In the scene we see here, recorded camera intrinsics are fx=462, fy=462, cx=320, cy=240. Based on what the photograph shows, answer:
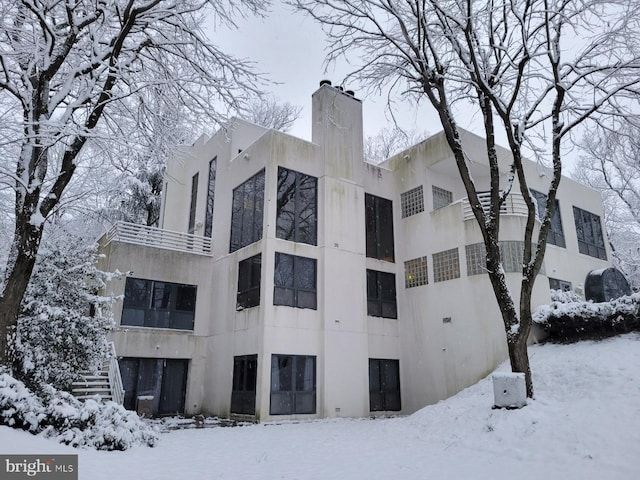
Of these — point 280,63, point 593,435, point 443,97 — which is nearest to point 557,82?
point 443,97

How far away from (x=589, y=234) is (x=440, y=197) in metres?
6.92

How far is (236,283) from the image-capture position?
15430mm

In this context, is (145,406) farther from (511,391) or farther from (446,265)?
(446,265)

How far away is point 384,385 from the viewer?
15750 mm

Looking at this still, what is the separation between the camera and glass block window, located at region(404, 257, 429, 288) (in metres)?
16.7

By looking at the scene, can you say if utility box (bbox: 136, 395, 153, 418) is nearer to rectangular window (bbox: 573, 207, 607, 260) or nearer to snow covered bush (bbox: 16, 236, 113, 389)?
snow covered bush (bbox: 16, 236, 113, 389)

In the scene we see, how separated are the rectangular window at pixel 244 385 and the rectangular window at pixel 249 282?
1686 mm

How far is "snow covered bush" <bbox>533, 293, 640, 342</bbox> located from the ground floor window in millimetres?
11584

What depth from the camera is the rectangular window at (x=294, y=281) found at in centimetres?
1411

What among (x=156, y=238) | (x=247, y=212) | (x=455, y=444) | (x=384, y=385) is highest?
(x=247, y=212)

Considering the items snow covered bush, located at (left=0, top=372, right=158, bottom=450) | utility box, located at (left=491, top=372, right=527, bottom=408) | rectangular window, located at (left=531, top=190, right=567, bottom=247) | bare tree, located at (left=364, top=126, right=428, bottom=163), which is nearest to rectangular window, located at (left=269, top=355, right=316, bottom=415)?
snow covered bush, located at (left=0, top=372, right=158, bottom=450)

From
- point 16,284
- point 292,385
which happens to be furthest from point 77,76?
point 292,385

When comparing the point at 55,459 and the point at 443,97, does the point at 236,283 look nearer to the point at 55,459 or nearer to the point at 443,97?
the point at 443,97

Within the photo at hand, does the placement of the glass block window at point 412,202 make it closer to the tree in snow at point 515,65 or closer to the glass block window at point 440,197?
the glass block window at point 440,197
